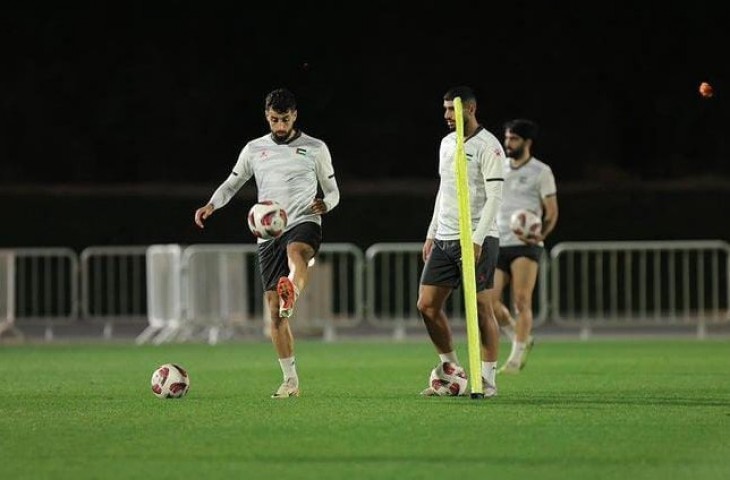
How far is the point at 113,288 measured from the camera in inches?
993

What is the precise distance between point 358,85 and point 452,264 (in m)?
19.0

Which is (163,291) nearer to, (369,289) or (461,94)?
(369,289)

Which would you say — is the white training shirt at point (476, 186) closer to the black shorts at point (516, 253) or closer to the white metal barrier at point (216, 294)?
the black shorts at point (516, 253)

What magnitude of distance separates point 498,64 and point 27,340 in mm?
10068

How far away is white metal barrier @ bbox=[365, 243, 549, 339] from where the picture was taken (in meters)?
23.3

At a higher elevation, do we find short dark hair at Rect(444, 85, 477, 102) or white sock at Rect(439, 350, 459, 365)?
short dark hair at Rect(444, 85, 477, 102)

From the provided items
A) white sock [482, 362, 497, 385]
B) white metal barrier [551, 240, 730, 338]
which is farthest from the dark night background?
white sock [482, 362, 497, 385]

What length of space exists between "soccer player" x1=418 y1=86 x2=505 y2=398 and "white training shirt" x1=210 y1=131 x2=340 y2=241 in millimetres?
885

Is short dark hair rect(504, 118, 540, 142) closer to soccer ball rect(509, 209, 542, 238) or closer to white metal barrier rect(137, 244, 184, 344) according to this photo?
→ soccer ball rect(509, 209, 542, 238)

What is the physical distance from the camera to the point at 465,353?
1900cm

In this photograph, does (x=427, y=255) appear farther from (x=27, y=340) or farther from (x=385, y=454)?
(x=27, y=340)

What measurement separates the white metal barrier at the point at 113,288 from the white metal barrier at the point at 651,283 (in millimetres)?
Answer: 5807

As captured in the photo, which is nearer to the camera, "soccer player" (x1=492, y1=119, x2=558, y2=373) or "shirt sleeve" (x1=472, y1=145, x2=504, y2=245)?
"shirt sleeve" (x1=472, y1=145, x2=504, y2=245)

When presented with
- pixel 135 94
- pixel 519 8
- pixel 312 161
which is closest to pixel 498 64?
pixel 519 8
